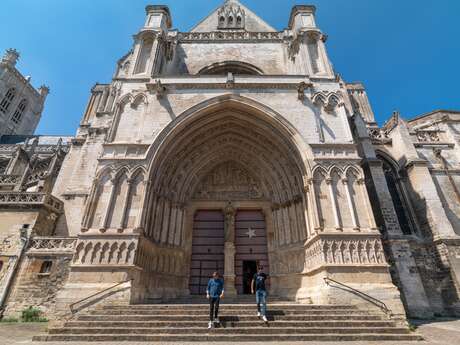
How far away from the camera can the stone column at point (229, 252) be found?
321 inches

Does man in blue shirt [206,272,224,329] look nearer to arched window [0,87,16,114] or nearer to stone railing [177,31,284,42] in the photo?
stone railing [177,31,284,42]

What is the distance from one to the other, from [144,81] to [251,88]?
4.35 m

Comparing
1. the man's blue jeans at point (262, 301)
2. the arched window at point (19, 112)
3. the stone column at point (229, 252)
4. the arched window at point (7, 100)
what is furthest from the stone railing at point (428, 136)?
the arched window at point (19, 112)

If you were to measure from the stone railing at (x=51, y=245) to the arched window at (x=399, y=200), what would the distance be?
44.1 feet

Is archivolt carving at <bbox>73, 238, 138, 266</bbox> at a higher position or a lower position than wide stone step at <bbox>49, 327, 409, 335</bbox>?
higher

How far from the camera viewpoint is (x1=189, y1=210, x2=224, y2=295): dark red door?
845 cm

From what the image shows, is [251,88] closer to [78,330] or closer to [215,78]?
[215,78]

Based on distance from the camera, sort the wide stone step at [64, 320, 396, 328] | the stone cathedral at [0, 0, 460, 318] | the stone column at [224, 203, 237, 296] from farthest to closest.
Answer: the stone column at [224, 203, 237, 296] < the stone cathedral at [0, 0, 460, 318] < the wide stone step at [64, 320, 396, 328]

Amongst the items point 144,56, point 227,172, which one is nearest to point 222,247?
point 227,172

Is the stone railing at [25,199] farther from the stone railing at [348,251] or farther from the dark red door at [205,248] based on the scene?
the stone railing at [348,251]

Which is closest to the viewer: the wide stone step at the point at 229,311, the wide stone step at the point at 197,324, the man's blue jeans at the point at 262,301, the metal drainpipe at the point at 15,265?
the wide stone step at the point at 197,324

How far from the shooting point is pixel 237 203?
952 centimetres

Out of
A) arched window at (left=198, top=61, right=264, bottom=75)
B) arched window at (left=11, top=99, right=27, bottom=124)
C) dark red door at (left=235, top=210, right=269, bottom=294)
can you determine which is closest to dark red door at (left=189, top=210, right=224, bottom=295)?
dark red door at (left=235, top=210, right=269, bottom=294)

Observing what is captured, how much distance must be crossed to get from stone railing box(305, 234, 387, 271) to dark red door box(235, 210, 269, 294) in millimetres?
2498
